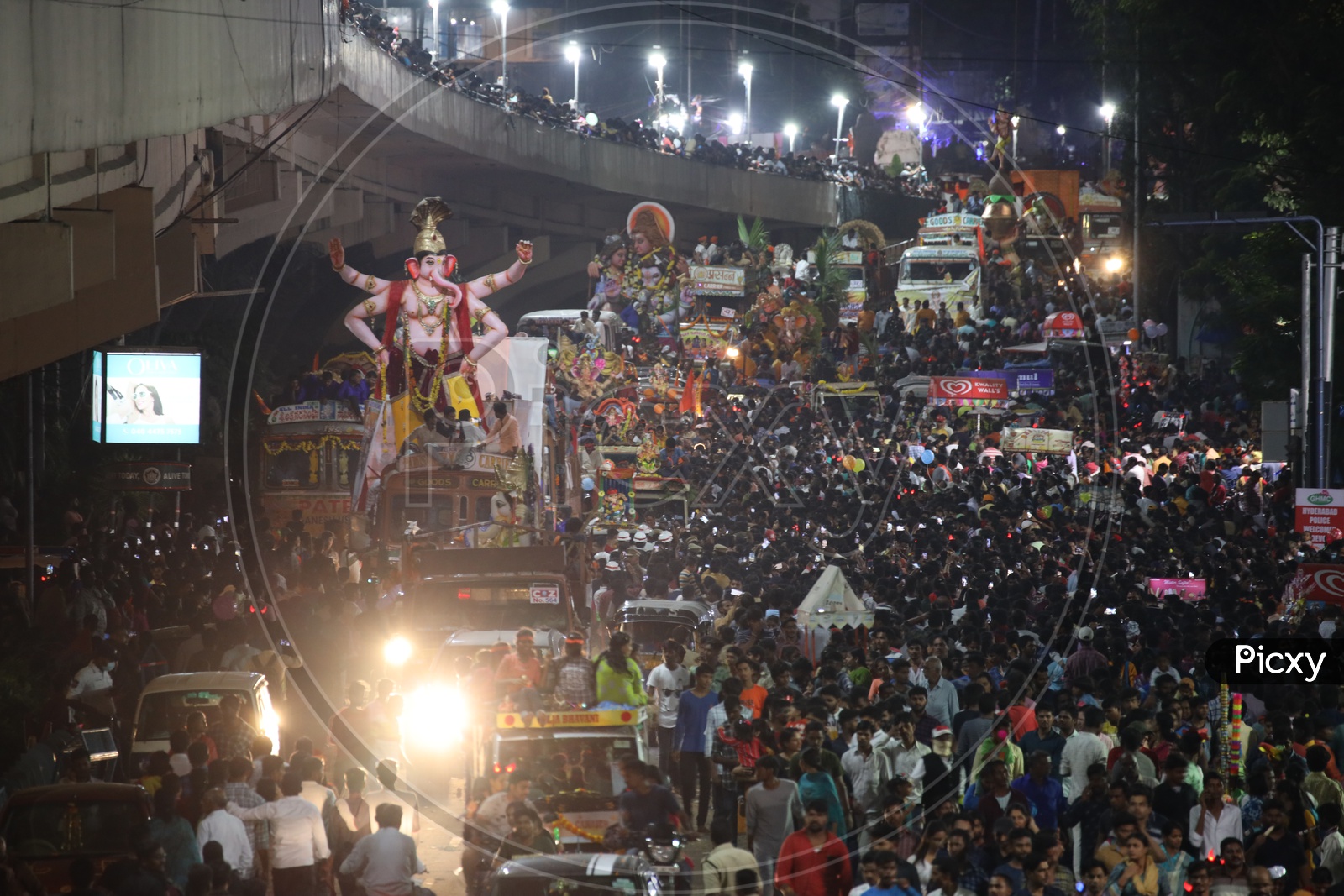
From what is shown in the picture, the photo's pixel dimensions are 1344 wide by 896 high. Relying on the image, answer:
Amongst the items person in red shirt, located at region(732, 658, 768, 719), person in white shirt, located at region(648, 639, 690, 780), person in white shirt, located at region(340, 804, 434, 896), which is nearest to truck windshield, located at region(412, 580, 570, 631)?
person in white shirt, located at region(648, 639, 690, 780)

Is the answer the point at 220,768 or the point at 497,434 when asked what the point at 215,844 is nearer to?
the point at 220,768

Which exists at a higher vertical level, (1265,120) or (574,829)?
(1265,120)

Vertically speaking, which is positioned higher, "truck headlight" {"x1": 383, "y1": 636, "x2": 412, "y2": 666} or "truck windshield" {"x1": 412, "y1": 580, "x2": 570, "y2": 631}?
"truck windshield" {"x1": 412, "y1": 580, "x2": 570, "y2": 631}

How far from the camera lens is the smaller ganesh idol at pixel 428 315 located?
88.4 ft

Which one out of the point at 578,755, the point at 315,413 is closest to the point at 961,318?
the point at 315,413

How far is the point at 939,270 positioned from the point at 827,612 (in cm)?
3611

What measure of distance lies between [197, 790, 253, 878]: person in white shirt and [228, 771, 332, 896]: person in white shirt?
250mm

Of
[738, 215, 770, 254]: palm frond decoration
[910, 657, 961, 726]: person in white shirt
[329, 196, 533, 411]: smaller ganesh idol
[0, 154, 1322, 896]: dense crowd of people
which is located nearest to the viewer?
[0, 154, 1322, 896]: dense crowd of people

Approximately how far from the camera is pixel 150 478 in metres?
25.6

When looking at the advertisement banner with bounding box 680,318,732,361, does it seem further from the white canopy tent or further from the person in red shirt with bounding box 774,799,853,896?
the person in red shirt with bounding box 774,799,853,896

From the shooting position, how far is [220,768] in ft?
36.9

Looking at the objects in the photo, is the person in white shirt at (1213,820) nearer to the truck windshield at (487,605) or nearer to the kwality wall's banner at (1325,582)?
the kwality wall's banner at (1325,582)

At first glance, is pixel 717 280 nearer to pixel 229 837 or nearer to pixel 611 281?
pixel 611 281

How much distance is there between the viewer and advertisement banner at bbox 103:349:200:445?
27281mm
